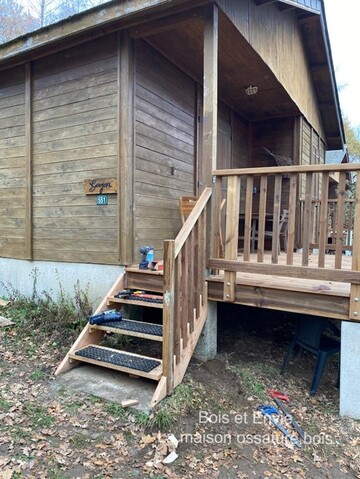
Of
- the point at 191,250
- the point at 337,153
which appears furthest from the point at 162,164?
the point at 337,153

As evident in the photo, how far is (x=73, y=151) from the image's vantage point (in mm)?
4285

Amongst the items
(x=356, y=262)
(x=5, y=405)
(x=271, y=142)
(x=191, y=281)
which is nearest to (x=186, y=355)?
(x=191, y=281)

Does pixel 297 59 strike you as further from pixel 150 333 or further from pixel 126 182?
pixel 150 333

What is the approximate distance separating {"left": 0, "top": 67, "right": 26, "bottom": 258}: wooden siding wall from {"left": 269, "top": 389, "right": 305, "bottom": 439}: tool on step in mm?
3620

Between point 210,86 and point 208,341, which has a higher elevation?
point 210,86

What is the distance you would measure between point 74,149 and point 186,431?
328 centimetres

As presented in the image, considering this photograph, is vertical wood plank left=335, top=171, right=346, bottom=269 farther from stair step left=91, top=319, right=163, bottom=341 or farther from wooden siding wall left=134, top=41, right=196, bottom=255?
wooden siding wall left=134, top=41, right=196, bottom=255

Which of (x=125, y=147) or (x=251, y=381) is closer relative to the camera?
(x=251, y=381)

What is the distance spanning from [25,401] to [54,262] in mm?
2072

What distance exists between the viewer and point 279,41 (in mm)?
5254

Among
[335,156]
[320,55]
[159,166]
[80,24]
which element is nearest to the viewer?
[80,24]

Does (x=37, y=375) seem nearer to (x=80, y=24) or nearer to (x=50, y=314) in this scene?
(x=50, y=314)

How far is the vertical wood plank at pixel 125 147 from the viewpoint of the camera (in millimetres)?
3863

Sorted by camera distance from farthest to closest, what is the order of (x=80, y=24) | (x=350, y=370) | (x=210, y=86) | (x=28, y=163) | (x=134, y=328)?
1. (x=28, y=163)
2. (x=80, y=24)
3. (x=210, y=86)
4. (x=134, y=328)
5. (x=350, y=370)
